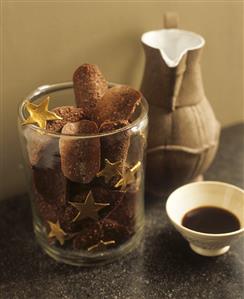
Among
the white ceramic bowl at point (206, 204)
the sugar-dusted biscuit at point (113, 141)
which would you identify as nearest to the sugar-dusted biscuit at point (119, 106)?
the sugar-dusted biscuit at point (113, 141)

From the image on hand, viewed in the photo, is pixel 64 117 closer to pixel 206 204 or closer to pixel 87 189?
pixel 87 189

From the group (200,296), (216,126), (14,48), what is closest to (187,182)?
(216,126)

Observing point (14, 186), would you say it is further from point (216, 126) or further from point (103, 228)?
point (216, 126)

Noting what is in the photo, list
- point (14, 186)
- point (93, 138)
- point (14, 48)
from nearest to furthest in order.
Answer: point (93, 138)
point (14, 48)
point (14, 186)

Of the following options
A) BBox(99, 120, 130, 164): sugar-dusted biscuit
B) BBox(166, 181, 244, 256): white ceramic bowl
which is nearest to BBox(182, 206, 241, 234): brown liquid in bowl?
BBox(166, 181, 244, 256): white ceramic bowl

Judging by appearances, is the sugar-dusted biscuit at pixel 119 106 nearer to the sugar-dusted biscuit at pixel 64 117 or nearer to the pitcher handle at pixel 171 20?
the sugar-dusted biscuit at pixel 64 117
